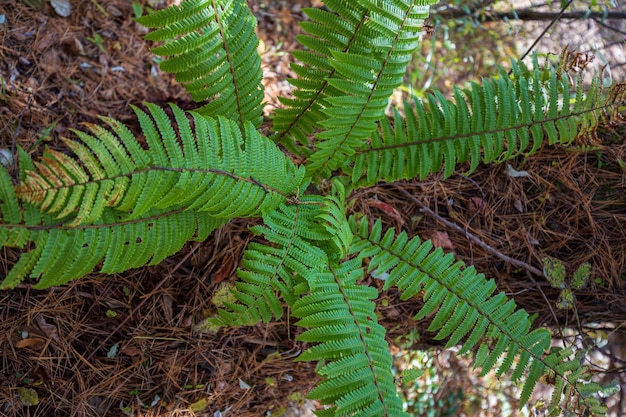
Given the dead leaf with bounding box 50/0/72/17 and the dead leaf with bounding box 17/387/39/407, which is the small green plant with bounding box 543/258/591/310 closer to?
the dead leaf with bounding box 17/387/39/407

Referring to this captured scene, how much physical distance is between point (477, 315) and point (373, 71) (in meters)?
1.23

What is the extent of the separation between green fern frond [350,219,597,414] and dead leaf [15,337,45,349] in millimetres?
1571

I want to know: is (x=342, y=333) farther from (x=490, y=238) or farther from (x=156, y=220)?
(x=490, y=238)

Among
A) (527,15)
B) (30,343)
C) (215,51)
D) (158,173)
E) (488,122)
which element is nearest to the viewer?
(158,173)

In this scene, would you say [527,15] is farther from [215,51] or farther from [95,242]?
[95,242]

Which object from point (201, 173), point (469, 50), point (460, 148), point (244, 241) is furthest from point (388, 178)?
point (469, 50)

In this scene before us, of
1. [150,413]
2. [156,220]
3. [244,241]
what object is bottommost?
[150,413]

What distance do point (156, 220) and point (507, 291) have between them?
6.59 ft

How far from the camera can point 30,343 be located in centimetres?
214

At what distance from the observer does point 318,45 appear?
6.87 feet

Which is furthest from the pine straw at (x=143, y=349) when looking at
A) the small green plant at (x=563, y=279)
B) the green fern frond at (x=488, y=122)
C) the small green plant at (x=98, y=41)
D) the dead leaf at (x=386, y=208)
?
the small green plant at (x=563, y=279)

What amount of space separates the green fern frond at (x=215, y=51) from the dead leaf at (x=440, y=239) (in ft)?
3.95

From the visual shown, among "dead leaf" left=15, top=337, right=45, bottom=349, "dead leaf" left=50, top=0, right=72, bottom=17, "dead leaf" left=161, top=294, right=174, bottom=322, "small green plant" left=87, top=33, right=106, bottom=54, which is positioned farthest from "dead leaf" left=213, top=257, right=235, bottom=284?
"dead leaf" left=50, top=0, right=72, bottom=17

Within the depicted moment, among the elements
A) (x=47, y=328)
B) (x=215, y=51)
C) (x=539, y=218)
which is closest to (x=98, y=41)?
(x=215, y=51)
